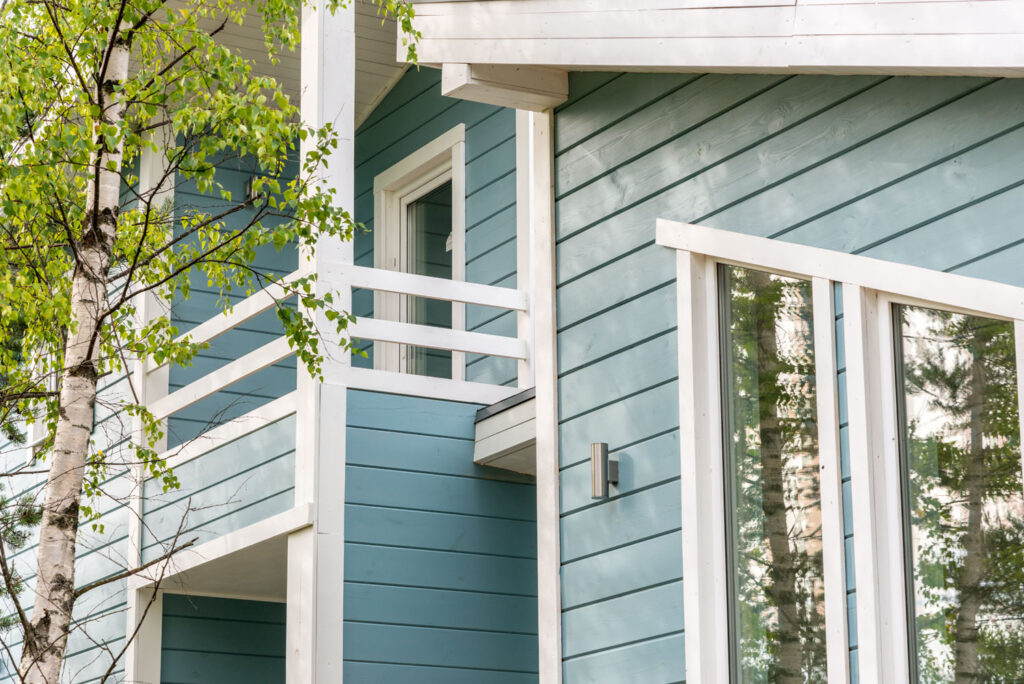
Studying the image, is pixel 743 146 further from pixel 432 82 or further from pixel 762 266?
pixel 432 82

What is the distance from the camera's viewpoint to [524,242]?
8.54 m

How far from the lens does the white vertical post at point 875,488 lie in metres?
4.39

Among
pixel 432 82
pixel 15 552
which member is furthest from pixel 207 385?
pixel 15 552

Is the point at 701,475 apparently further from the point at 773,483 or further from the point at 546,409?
the point at 546,409

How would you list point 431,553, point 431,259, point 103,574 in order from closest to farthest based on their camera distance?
point 431,553, point 103,574, point 431,259

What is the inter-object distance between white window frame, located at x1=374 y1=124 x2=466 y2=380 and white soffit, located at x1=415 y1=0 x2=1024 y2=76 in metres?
3.38

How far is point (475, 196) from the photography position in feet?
30.4

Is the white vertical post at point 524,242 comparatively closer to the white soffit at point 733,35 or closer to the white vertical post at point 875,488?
the white soffit at point 733,35

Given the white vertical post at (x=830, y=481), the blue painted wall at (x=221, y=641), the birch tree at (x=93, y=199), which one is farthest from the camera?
the blue painted wall at (x=221, y=641)

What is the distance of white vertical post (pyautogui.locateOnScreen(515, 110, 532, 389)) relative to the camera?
8.20 metres

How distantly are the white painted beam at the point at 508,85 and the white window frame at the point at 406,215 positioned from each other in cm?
324

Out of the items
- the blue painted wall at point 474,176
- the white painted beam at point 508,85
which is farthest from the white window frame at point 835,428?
the blue painted wall at point 474,176

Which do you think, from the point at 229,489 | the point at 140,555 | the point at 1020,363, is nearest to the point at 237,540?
the point at 229,489

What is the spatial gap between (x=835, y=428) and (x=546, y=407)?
60.8 inches
